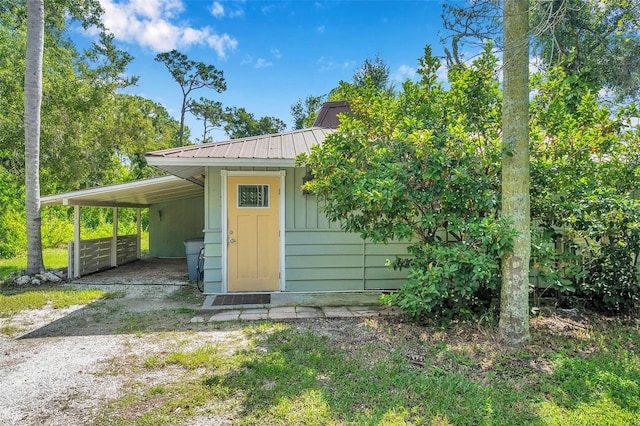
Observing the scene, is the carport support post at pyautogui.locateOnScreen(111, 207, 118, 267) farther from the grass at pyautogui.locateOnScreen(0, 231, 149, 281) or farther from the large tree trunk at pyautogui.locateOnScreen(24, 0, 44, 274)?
the large tree trunk at pyautogui.locateOnScreen(24, 0, 44, 274)

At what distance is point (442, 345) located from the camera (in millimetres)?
3418

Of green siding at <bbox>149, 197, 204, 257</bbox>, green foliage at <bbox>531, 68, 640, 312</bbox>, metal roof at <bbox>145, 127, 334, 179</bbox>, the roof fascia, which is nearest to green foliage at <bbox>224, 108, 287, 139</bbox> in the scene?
green siding at <bbox>149, 197, 204, 257</bbox>

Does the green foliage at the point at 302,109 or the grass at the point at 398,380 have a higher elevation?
the green foliage at the point at 302,109

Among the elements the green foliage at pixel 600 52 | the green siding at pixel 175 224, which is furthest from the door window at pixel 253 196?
the green siding at pixel 175 224

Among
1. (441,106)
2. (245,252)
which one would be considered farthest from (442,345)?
(245,252)

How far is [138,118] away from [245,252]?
11.7m

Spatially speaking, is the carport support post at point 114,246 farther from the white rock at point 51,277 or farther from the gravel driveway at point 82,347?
the gravel driveway at point 82,347

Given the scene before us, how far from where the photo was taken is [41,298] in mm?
5539

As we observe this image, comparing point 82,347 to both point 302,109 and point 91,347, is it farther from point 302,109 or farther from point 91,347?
point 302,109

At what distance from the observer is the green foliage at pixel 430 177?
348 cm

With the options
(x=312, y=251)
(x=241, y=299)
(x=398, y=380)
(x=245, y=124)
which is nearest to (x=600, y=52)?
(x=312, y=251)

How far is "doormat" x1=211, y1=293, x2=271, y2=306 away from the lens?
16.5 feet

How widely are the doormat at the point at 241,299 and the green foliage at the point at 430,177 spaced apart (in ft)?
6.07

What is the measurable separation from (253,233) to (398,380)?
11.2 feet
